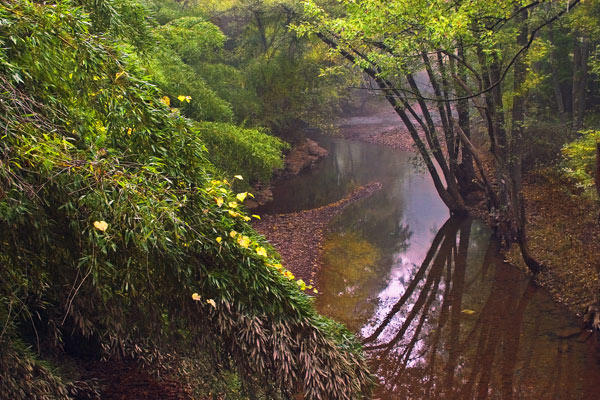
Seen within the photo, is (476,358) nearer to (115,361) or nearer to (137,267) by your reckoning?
(115,361)

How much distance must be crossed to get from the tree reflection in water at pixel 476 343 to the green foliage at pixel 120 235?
4.18m

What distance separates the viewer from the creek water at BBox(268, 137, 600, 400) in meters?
8.08

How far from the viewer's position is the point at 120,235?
345cm

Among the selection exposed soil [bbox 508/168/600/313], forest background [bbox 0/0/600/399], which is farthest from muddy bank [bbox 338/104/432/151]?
forest background [bbox 0/0/600/399]

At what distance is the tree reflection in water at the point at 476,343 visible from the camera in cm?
790

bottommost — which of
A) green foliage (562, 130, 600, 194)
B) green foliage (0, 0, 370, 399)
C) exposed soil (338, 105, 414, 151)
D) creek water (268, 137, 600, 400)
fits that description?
creek water (268, 137, 600, 400)

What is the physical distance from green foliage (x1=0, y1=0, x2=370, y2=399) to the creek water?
432 centimetres

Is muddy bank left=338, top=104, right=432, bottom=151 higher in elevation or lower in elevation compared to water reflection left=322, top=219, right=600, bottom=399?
higher

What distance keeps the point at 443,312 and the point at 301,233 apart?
6.04m

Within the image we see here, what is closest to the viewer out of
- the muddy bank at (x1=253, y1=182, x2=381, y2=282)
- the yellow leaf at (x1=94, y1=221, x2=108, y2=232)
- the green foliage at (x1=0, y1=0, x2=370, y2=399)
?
the yellow leaf at (x1=94, y1=221, x2=108, y2=232)

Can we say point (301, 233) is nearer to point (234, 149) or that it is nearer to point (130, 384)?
point (234, 149)

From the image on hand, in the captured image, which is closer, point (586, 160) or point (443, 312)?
point (443, 312)

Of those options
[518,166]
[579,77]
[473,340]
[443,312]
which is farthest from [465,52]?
[579,77]

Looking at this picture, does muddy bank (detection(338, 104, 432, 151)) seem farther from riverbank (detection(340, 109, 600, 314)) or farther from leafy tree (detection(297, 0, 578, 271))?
leafy tree (detection(297, 0, 578, 271))
